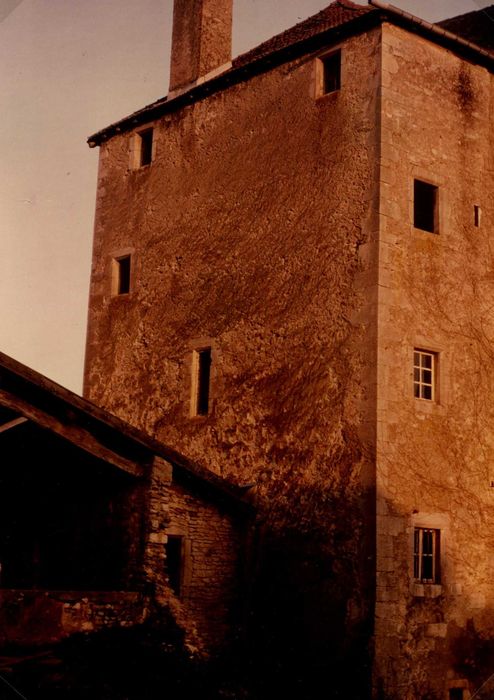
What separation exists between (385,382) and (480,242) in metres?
3.17

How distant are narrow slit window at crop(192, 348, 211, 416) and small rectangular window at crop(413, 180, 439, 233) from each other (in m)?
3.95

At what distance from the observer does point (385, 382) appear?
44.7ft

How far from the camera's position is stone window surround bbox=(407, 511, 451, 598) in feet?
44.0

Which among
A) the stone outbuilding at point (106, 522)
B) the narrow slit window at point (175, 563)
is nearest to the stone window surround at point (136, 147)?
the stone outbuilding at point (106, 522)

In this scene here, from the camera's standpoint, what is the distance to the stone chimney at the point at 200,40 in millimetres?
17922

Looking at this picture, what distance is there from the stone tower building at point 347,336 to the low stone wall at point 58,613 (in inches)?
109

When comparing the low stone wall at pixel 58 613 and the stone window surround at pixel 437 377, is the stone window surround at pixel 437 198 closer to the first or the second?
the stone window surround at pixel 437 377

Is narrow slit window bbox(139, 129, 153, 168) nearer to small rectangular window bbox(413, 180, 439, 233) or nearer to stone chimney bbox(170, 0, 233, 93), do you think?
stone chimney bbox(170, 0, 233, 93)

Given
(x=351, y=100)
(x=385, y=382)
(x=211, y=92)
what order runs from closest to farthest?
(x=385, y=382) < (x=351, y=100) < (x=211, y=92)

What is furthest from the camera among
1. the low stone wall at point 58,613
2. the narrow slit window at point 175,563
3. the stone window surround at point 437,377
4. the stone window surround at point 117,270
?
the stone window surround at point 117,270

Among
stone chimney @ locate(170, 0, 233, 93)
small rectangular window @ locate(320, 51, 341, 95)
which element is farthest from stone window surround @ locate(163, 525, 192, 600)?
stone chimney @ locate(170, 0, 233, 93)

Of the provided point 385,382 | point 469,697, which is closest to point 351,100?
Result: point 385,382

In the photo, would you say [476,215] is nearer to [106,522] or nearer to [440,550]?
[440,550]

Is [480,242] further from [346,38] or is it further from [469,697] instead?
[469,697]
